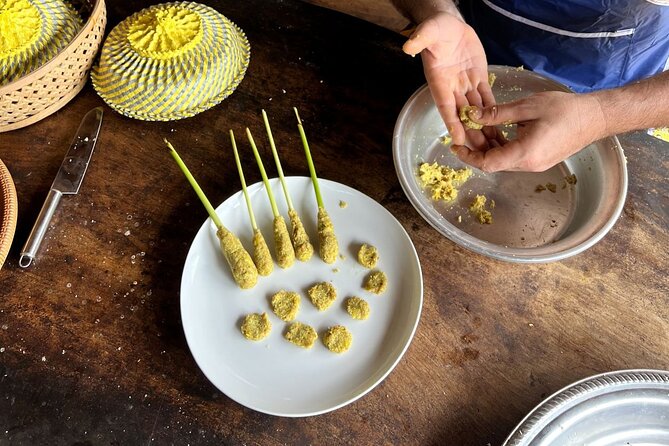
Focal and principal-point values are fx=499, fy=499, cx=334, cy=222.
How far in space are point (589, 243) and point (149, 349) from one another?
31.4 inches

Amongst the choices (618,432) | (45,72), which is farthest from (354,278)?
(45,72)

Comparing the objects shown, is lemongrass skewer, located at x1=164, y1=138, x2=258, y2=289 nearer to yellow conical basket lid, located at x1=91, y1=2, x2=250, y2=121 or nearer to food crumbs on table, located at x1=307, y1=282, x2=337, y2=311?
food crumbs on table, located at x1=307, y1=282, x2=337, y2=311

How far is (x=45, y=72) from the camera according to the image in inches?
38.1

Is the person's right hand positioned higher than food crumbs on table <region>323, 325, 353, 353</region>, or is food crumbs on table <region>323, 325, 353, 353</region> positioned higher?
the person's right hand

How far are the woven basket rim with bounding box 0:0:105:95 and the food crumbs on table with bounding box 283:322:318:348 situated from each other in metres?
0.68

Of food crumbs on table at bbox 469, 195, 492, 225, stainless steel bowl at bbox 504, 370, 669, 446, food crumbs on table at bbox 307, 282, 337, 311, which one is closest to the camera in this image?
stainless steel bowl at bbox 504, 370, 669, 446

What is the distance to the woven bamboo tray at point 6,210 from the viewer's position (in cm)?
91

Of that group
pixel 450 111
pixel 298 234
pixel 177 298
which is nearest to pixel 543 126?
pixel 450 111

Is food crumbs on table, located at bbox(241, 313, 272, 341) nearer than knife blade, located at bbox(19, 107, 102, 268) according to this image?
Yes

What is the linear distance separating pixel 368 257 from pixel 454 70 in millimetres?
426

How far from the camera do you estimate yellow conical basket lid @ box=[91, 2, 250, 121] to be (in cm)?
101

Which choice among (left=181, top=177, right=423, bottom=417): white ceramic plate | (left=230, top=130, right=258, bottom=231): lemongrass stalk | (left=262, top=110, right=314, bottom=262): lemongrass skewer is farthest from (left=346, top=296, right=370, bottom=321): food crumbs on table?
(left=230, top=130, right=258, bottom=231): lemongrass stalk

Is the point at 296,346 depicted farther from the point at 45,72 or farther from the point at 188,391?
the point at 45,72

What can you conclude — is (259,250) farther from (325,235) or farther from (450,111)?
(450,111)
